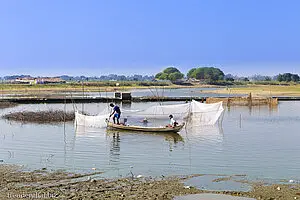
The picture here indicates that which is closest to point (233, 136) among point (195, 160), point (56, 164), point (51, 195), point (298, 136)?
point (298, 136)

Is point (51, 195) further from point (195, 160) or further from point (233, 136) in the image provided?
point (233, 136)

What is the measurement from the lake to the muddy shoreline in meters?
0.86

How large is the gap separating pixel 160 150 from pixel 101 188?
19.9ft

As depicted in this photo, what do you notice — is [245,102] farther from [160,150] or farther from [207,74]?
[207,74]

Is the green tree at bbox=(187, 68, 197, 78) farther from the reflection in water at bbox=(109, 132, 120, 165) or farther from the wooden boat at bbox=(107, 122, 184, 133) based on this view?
the reflection in water at bbox=(109, 132, 120, 165)

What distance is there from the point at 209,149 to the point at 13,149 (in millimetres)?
6952

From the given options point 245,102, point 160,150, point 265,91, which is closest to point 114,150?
point 160,150

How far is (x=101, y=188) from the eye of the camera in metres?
9.21

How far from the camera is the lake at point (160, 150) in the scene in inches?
465

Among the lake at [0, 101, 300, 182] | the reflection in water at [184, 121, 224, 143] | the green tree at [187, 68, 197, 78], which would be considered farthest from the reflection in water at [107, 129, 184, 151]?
the green tree at [187, 68, 197, 78]

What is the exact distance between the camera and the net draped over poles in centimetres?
2125

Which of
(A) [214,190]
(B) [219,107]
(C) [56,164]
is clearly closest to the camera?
(A) [214,190]

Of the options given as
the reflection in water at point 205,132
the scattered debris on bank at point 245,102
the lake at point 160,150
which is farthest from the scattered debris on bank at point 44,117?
the scattered debris on bank at point 245,102

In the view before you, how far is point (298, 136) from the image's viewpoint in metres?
19.0
